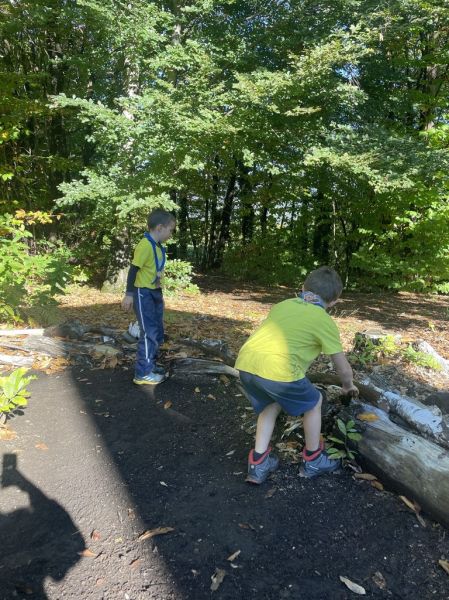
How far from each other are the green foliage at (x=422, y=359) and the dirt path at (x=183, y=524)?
2843 mm

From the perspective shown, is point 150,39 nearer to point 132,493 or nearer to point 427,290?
point 132,493

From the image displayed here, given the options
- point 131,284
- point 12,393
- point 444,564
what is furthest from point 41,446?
point 444,564

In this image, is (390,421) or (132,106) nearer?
(390,421)

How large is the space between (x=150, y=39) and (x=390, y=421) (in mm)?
7876

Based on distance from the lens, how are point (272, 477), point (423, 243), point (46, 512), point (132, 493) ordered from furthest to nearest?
1. point (423, 243)
2. point (272, 477)
3. point (132, 493)
4. point (46, 512)

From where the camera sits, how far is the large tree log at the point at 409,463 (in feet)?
8.60

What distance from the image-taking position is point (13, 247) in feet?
19.4

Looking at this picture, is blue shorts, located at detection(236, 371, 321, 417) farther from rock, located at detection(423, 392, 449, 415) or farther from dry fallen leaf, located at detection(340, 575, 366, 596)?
rock, located at detection(423, 392, 449, 415)

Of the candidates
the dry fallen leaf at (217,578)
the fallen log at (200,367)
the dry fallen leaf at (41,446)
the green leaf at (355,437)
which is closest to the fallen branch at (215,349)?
the fallen log at (200,367)

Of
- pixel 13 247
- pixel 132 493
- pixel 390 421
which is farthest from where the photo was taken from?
pixel 13 247

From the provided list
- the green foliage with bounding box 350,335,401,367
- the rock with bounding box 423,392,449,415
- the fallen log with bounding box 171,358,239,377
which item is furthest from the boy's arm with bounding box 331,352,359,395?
the green foliage with bounding box 350,335,401,367

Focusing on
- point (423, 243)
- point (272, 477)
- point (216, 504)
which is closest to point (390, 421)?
point (272, 477)

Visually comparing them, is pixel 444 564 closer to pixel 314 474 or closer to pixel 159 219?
pixel 314 474

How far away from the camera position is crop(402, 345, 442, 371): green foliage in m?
5.41
